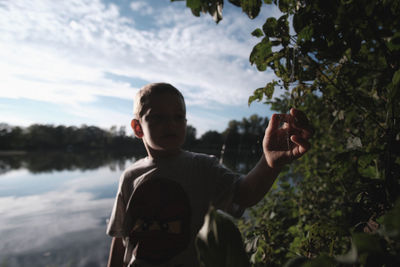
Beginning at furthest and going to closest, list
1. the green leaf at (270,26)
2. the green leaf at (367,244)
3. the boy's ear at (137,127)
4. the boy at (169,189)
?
the boy's ear at (137,127)
the boy at (169,189)
the green leaf at (270,26)
the green leaf at (367,244)

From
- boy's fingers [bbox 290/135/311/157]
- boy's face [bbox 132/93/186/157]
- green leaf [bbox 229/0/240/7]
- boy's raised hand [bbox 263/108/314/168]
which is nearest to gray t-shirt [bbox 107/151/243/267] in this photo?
boy's face [bbox 132/93/186/157]

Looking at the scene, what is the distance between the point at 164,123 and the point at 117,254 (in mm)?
989

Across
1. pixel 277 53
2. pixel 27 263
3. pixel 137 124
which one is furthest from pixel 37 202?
pixel 277 53

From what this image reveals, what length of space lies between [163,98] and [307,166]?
3.18m

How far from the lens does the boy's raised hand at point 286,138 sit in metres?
1.02

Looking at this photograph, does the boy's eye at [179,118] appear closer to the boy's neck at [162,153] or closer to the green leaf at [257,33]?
the boy's neck at [162,153]

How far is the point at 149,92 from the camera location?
161 centimetres

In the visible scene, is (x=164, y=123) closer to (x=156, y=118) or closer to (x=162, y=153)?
(x=156, y=118)

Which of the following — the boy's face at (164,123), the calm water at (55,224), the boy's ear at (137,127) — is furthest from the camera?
the calm water at (55,224)

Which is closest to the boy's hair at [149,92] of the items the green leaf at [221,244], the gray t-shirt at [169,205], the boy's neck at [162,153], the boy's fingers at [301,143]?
the boy's neck at [162,153]

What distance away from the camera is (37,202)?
1173 cm

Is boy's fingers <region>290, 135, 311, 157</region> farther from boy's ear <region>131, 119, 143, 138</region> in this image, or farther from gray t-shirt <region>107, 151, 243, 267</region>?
boy's ear <region>131, 119, 143, 138</region>

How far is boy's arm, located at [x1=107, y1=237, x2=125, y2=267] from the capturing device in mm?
1532

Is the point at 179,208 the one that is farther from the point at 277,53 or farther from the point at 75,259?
the point at 75,259
